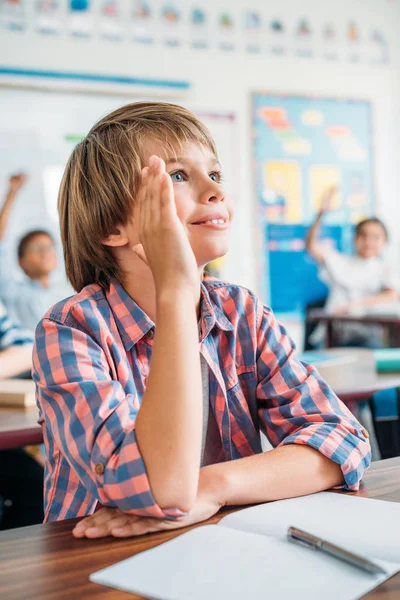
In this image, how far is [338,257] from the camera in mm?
5074

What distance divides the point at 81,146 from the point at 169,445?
573 millimetres

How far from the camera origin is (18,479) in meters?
1.86

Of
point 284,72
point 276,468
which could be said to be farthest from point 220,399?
point 284,72

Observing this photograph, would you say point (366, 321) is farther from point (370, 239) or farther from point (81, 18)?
point (81, 18)

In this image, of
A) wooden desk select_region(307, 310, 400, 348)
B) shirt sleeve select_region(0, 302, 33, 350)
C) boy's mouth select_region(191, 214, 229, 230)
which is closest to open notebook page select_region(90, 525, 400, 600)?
boy's mouth select_region(191, 214, 229, 230)

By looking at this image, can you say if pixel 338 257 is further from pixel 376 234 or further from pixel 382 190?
pixel 382 190

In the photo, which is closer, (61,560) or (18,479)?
(61,560)

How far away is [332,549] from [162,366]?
27 cm

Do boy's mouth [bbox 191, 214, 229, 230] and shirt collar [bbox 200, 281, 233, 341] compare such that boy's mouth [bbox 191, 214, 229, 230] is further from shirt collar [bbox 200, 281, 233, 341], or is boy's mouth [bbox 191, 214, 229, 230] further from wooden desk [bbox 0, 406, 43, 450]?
wooden desk [bbox 0, 406, 43, 450]

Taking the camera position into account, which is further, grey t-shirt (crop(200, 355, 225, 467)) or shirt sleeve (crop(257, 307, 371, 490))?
grey t-shirt (crop(200, 355, 225, 467))

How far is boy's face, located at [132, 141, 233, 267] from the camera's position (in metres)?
1.05

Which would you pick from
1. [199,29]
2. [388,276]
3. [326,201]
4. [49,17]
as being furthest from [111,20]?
[388,276]

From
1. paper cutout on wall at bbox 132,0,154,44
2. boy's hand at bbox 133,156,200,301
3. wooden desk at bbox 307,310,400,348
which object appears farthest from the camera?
paper cutout on wall at bbox 132,0,154,44

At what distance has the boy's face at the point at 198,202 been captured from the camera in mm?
1049
